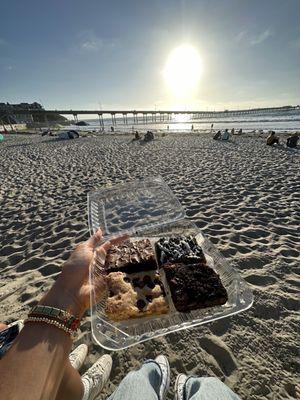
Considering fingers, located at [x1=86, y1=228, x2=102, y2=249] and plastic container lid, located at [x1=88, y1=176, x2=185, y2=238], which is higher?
fingers, located at [x1=86, y1=228, x2=102, y2=249]

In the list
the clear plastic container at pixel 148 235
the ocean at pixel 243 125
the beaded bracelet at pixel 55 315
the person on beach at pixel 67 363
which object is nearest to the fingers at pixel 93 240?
the person on beach at pixel 67 363

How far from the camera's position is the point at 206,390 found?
1.54 metres

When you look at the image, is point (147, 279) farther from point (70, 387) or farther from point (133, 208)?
point (133, 208)

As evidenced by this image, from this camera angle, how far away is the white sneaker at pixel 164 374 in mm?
1657

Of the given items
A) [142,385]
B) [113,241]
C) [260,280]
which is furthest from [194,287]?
[260,280]

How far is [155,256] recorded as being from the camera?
6.93 feet

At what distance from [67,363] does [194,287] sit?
1014 mm

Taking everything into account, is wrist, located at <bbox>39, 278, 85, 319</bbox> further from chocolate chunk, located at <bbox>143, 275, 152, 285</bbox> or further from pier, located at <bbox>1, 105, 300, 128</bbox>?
pier, located at <bbox>1, 105, 300, 128</bbox>

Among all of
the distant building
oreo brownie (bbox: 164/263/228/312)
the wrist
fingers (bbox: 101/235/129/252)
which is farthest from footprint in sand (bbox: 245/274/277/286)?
the distant building

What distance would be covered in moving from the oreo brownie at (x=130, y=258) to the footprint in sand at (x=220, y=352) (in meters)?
1.05

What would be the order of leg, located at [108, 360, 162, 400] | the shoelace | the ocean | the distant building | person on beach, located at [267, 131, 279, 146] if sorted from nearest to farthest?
leg, located at [108, 360, 162, 400] → the shoelace → person on beach, located at [267, 131, 279, 146] → the ocean → the distant building

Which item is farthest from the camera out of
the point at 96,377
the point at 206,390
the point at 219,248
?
the point at 219,248

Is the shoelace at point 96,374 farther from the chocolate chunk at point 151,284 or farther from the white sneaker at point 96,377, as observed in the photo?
the chocolate chunk at point 151,284

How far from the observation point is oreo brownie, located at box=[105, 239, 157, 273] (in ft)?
6.43
